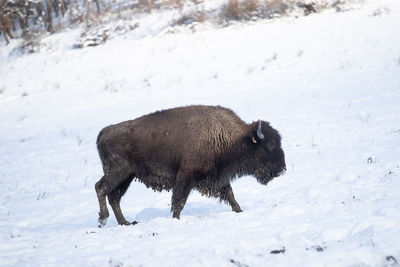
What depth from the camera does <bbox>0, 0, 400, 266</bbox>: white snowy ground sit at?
429 centimetres

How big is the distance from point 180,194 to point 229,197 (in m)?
0.85

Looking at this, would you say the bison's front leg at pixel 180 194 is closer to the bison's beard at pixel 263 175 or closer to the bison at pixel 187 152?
the bison at pixel 187 152

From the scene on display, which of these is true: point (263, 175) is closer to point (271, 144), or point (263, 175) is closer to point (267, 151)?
point (267, 151)

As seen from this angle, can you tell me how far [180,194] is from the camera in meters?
5.84

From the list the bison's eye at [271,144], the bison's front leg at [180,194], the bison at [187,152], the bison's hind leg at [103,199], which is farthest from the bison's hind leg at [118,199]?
the bison's eye at [271,144]

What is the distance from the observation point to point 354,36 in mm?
17750

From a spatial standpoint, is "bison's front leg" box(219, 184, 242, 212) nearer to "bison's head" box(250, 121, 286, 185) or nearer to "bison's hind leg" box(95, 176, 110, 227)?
"bison's head" box(250, 121, 286, 185)

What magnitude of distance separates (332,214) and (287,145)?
5.16 metres

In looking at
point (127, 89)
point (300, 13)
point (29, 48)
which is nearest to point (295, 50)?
point (300, 13)

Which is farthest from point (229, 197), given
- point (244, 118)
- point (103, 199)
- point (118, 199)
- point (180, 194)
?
point (244, 118)

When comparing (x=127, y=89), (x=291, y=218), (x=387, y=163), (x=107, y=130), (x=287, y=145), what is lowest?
(x=127, y=89)

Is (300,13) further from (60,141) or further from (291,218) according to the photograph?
(291,218)

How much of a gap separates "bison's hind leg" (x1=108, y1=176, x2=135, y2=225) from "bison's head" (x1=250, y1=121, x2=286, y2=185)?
197cm

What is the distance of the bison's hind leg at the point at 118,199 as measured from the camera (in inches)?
244
